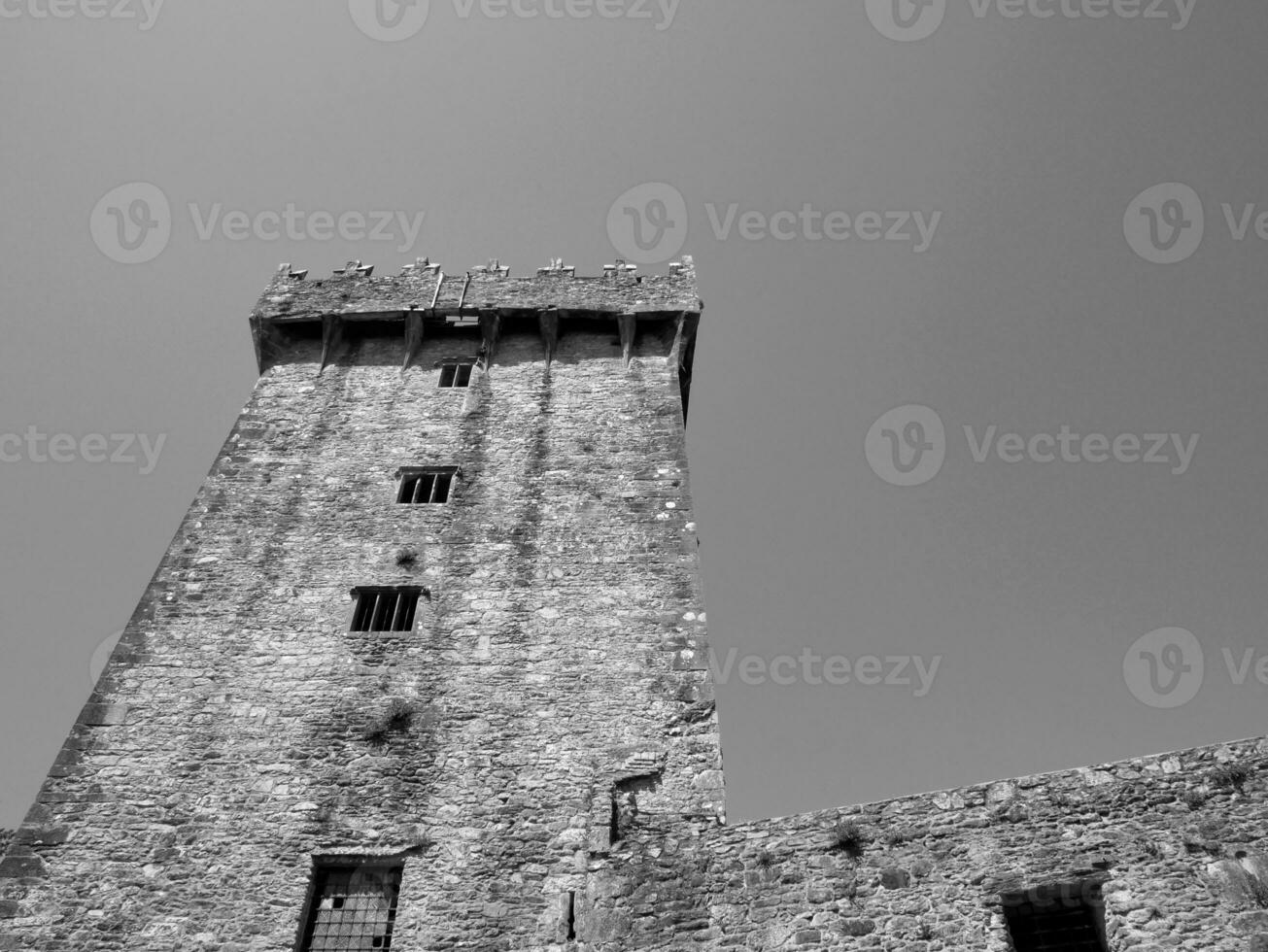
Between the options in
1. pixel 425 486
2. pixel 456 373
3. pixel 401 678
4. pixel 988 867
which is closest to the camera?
pixel 988 867

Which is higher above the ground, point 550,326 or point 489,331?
point 550,326

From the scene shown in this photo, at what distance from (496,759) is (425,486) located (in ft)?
16.6

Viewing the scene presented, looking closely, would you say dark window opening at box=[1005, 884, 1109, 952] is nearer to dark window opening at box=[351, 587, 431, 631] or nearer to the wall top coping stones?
the wall top coping stones

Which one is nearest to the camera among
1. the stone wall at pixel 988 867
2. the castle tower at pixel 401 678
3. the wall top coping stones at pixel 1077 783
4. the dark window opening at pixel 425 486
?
the stone wall at pixel 988 867

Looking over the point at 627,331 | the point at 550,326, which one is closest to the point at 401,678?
the point at 550,326

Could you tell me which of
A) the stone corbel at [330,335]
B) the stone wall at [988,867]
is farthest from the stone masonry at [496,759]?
the stone corbel at [330,335]

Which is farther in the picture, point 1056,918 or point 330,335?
point 330,335

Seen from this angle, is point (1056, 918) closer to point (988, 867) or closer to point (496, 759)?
point (988, 867)

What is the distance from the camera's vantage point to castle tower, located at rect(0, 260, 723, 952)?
1125 centimetres

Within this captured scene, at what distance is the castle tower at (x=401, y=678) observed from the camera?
11.2m

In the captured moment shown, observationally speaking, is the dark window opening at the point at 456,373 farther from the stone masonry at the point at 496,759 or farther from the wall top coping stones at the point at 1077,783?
the wall top coping stones at the point at 1077,783

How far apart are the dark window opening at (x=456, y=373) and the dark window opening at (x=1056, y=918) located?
12051 mm

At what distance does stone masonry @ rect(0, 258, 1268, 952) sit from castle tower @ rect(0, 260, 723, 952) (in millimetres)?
39

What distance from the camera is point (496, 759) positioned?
1237 centimetres
